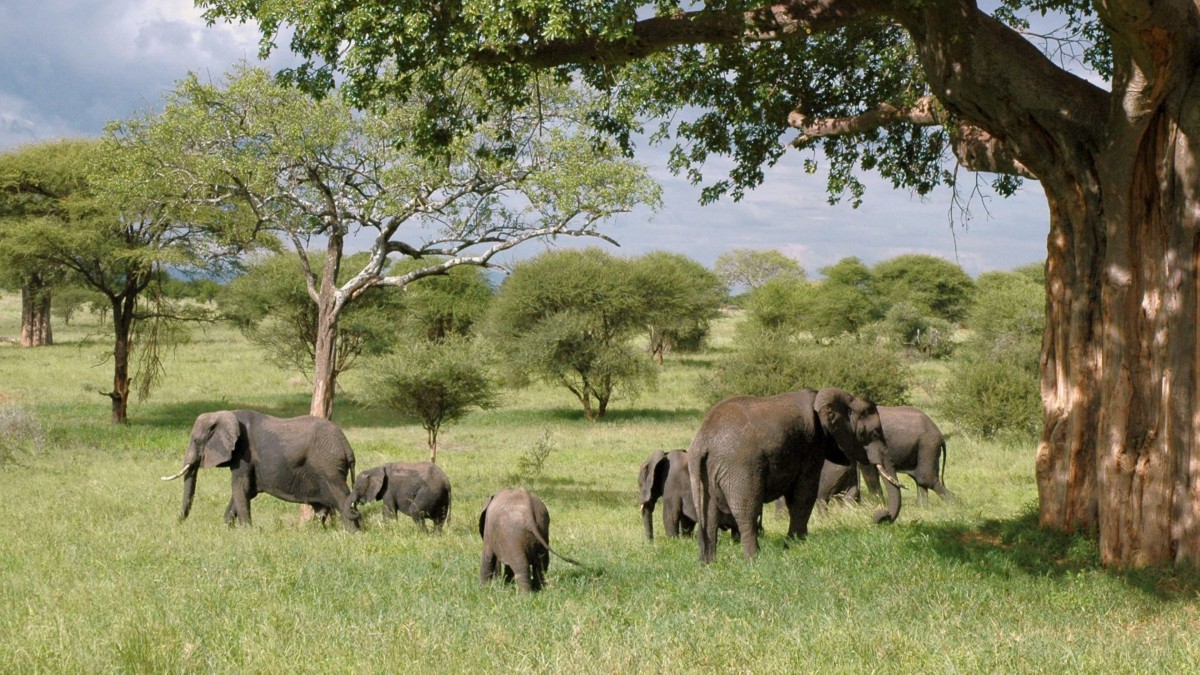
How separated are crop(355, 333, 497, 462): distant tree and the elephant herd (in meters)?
9.48

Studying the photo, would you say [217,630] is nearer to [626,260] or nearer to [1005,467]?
[1005,467]

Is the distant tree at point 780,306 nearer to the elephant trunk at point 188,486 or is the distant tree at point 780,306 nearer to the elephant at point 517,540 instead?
the elephant trunk at point 188,486

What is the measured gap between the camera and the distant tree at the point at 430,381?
25938 mm

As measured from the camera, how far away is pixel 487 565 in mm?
10250

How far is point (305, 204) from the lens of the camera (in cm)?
1977

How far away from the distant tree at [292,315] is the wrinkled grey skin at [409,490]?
30.3 meters

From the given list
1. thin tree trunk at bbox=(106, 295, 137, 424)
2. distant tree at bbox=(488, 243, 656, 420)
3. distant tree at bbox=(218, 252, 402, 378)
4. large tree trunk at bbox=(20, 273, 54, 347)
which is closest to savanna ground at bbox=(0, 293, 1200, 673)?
thin tree trunk at bbox=(106, 295, 137, 424)

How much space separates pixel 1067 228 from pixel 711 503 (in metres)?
4.50

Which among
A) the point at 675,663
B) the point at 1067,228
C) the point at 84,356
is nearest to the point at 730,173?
the point at 1067,228

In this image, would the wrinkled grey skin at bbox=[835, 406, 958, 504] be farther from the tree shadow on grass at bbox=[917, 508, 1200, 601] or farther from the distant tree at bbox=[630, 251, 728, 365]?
the distant tree at bbox=[630, 251, 728, 365]

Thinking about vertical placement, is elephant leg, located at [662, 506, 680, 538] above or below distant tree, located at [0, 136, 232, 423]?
below

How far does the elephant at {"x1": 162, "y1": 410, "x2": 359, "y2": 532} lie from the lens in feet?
51.1

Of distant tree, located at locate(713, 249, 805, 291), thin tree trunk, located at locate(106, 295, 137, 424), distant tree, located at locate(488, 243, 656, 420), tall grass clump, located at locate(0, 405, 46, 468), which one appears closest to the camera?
tall grass clump, located at locate(0, 405, 46, 468)

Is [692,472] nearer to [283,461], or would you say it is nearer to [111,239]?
[283,461]
